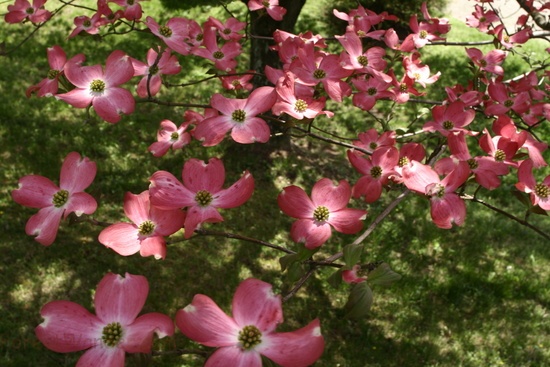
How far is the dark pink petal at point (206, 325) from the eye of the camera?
2.85 feet

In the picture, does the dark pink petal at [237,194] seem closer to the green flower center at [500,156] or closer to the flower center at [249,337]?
the flower center at [249,337]

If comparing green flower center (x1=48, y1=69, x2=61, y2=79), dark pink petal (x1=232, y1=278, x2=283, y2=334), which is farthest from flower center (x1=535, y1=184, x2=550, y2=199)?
green flower center (x1=48, y1=69, x2=61, y2=79)

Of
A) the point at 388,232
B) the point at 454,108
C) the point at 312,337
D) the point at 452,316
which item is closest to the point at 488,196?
the point at 388,232

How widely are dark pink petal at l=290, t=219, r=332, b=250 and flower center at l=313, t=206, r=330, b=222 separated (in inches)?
0.8

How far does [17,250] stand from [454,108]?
2914 millimetres

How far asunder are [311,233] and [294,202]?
10 centimetres

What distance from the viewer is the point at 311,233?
3.67 feet

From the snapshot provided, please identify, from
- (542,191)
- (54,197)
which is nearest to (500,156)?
(542,191)

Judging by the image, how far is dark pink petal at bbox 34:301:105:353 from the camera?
0.90 meters

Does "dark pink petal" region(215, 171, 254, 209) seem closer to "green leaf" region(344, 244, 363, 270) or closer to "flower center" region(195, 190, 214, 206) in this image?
"flower center" region(195, 190, 214, 206)

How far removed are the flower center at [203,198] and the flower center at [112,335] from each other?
12.7 inches

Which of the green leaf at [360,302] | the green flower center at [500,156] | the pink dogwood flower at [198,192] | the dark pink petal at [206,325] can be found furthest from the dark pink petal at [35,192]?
the green flower center at [500,156]

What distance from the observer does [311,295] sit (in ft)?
10.7

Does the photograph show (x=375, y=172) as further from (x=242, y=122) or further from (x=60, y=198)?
(x=60, y=198)
